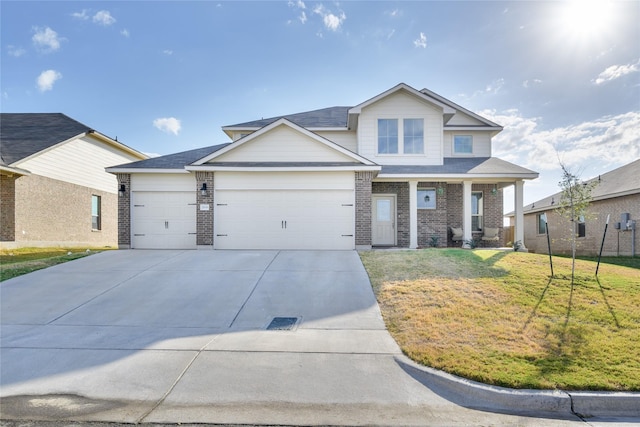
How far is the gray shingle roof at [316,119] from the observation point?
57.5 feet

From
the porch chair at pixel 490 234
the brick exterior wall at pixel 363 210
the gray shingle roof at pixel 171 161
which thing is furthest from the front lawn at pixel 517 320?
the gray shingle roof at pixel 171 161

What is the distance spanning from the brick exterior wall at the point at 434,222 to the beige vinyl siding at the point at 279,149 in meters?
5.20

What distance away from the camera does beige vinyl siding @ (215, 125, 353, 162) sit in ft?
46.2

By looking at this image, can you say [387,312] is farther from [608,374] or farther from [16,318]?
[16,318]

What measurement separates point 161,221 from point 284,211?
4893mm

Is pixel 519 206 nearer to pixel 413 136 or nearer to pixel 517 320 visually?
pixel 413 136

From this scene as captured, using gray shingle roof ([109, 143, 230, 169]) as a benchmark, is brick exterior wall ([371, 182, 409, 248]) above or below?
below

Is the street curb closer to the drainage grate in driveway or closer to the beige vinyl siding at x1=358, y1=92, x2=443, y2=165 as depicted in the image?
the drainage grate in driveway

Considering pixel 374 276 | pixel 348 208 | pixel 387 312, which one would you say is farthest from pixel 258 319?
pixel 348 208

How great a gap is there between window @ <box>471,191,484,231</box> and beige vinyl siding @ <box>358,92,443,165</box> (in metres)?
2.63

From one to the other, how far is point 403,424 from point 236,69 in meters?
15.6

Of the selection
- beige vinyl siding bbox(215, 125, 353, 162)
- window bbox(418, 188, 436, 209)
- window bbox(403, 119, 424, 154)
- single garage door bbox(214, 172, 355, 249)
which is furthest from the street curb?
window bbox(403, 119, 424, 154)

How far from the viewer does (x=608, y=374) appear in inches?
182

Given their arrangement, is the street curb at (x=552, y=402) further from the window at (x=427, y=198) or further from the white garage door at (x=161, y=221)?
the white garage door at (x=161, y=221)
